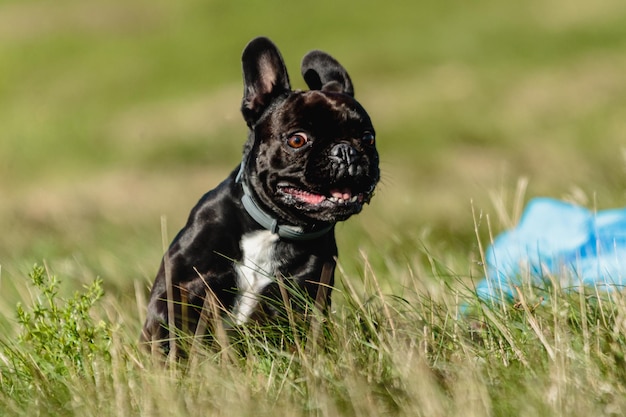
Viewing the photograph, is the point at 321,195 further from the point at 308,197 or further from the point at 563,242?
the point at 563,242

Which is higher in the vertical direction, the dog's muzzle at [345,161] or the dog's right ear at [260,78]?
the dog's right ear at [260,78]

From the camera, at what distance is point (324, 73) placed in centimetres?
446

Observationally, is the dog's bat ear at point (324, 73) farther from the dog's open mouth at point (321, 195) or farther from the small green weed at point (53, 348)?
the small green weed at point (53, 348)

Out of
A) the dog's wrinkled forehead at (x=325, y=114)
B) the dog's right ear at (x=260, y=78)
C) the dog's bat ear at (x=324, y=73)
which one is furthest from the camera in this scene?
the dog's bat ear at (x=324, y=73)

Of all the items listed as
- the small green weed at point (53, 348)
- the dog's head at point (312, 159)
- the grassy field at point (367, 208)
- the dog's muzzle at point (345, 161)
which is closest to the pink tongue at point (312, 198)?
the dog's head at point (312, 159)

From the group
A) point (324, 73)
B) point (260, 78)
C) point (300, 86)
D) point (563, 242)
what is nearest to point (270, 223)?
point (260, 78)

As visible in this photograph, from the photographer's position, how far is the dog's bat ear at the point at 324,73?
14.5ft

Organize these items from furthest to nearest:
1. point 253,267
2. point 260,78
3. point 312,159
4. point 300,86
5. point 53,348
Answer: point 300,86 → point 260,78 → point 253,267 → point 312,159 → point 53,348

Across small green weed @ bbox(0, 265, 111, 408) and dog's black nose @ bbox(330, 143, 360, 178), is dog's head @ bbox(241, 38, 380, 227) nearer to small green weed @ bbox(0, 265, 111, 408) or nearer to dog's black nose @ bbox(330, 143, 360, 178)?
dog's black nose @ bbox(330, 143, 360, 178)

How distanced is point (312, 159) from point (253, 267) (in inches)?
19.4

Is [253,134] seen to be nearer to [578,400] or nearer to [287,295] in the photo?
[287,295]

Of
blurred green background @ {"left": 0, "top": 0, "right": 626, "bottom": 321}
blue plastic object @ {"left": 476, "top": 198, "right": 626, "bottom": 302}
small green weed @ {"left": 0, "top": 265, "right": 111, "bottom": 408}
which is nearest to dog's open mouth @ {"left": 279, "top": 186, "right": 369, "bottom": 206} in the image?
small green weed @ {"left": 0, "top": 265, "right": 111, "bottom": 408}

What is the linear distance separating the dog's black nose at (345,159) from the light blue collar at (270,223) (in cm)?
32

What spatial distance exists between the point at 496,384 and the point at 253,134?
1567 millimetres
